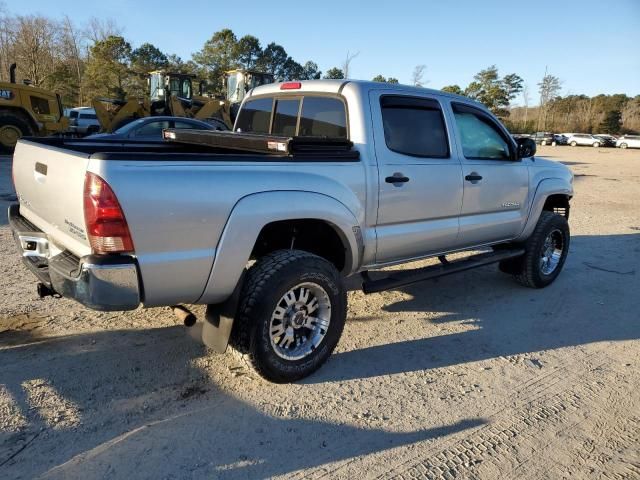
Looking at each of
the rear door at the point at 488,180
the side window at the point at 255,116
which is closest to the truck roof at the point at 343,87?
the side window at the point at 255,116

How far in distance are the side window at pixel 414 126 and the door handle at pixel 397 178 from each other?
21cm

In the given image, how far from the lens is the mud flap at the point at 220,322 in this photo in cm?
310

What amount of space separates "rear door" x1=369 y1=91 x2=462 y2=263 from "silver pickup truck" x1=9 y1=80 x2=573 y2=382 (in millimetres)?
13

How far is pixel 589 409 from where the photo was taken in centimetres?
321

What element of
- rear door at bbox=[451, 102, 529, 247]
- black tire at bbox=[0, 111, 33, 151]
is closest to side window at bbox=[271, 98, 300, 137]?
rear door at bbox=[451, 102, 529, 247]

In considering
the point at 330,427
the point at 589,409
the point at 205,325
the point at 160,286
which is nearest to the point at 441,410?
the point at 330,427

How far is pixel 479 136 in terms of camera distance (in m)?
4.73

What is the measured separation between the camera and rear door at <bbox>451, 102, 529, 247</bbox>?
4.49m

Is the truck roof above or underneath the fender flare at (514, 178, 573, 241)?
above

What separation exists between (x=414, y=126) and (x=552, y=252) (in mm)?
2822

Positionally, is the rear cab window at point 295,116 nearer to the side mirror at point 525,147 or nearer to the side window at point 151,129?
the side mirror at point 525,147

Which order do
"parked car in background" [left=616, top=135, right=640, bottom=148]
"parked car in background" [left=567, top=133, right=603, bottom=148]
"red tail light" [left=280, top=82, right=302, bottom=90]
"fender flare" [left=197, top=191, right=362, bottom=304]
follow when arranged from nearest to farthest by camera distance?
1. "fender flare" [left=197, top=191, right=362, bottom=304]
2. "red tail light" [left=280, top=82, right=302, bottom=90]
3. "parked car in background" [left=616, top=135, right=640, bottom=148]
4. "parked car in background" [left=567, top=133, right=603, bottom=148]

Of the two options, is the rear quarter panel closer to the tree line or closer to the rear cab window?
the rear cab window

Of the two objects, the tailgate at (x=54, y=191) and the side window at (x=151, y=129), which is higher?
the side window at (x=151, y=129)
